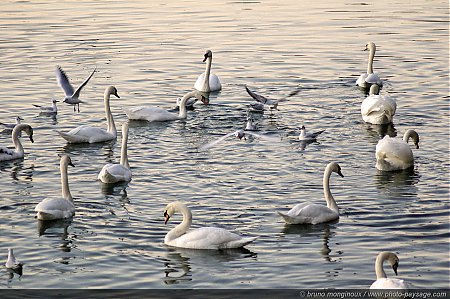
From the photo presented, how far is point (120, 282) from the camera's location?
1327 centimetres

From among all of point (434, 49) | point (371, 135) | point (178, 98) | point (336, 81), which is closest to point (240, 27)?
point (434, 49)

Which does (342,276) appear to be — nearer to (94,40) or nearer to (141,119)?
(141,119)

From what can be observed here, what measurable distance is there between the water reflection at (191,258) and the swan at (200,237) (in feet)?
0.24

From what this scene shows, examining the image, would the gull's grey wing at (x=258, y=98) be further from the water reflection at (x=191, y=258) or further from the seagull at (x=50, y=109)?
the water reflection at (x=191, y=258)

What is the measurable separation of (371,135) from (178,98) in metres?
4.97

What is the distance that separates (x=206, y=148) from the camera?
19.8 metres

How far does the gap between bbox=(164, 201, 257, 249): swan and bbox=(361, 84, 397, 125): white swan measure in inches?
325

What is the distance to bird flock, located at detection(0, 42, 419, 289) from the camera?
14.3m

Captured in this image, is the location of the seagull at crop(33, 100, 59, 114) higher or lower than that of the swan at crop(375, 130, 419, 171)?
higher

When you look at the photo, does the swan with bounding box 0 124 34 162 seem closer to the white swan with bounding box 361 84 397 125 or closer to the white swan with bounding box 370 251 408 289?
the white swan with bounding box 361 84 397 125

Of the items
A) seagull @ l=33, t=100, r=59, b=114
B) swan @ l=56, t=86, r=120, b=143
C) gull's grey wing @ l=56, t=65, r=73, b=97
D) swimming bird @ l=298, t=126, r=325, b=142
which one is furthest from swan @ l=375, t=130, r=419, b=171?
gull's grey wing @ l=56, t=65, r=73, b=97

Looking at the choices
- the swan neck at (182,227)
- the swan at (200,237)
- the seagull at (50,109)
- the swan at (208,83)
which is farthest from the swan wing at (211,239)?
the swan at (208,83)

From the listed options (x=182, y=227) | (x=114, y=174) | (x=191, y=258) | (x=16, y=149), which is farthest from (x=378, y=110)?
(x=191, y=258)

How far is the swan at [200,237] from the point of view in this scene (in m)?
14.3
